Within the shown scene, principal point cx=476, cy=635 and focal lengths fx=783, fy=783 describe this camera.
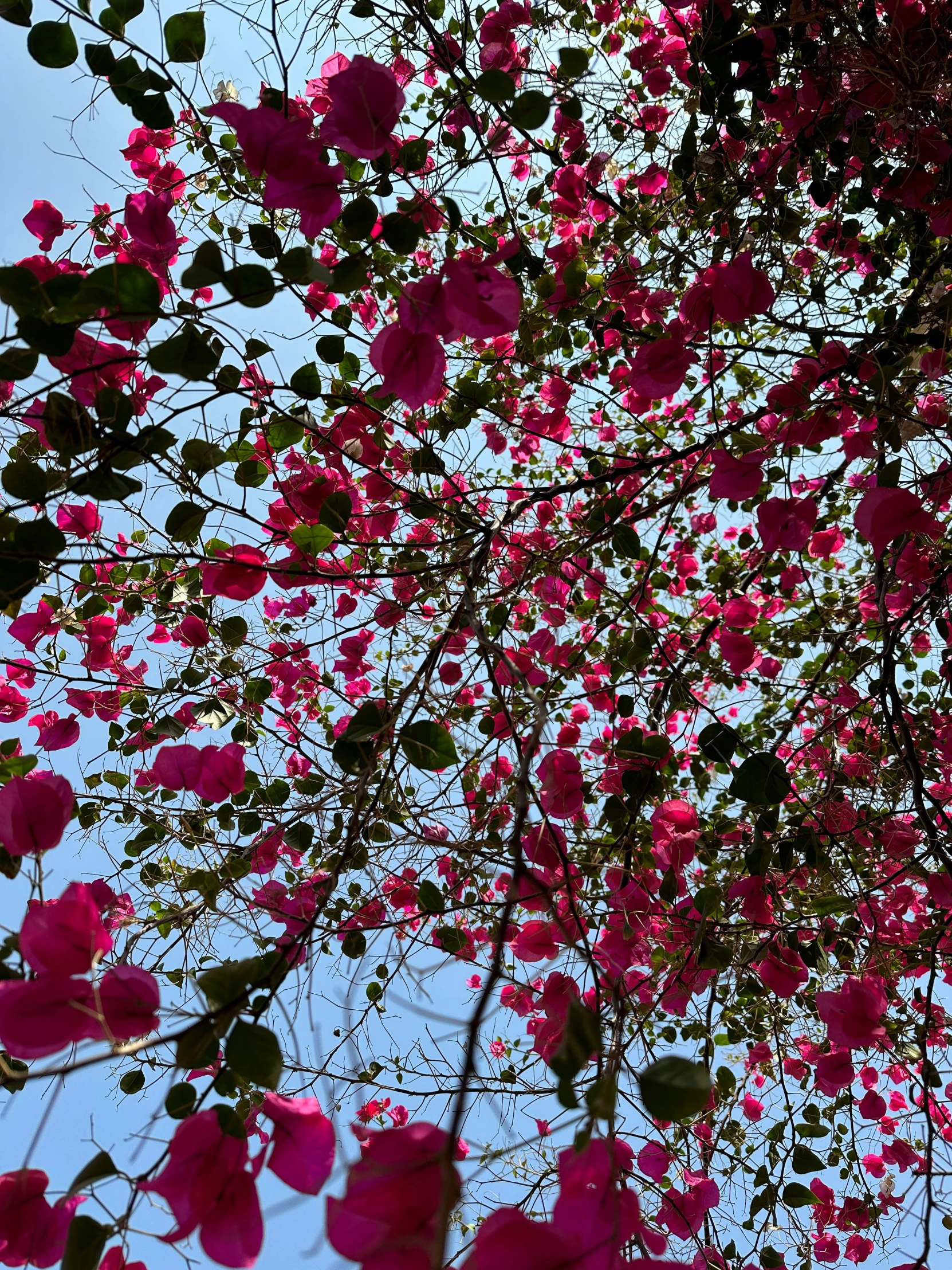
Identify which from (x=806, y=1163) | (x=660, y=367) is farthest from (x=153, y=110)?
(x=806, y=1163)

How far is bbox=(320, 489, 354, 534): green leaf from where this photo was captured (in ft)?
4.69

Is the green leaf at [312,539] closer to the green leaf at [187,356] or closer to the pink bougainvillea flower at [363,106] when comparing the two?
the green leaf at [187,356]

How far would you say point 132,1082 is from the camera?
1875 millimetres

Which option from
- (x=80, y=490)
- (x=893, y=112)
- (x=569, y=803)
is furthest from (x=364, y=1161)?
(x=893, y=112)

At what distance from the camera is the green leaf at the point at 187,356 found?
0.99 m

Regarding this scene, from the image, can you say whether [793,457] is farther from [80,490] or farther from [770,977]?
[80,490]

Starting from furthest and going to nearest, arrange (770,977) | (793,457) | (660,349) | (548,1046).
Answer: (793,457) → (770,977) → (660,349) → (548,1046)

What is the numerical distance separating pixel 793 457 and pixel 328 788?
171 cm

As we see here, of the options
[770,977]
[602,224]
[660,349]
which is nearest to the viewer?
[660,349]

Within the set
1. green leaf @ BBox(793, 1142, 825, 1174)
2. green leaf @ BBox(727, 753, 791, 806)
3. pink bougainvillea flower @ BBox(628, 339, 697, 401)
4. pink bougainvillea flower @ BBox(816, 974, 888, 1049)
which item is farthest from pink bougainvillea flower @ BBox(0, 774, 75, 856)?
green leaf @ BBox(793, 1142, 825, 1174)

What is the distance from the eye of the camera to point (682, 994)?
69.7 inches

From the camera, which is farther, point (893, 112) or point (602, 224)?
point (602, 224)

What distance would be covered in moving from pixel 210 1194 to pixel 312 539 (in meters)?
1.00

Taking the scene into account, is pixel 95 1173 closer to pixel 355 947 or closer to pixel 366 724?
pixel 366 724
